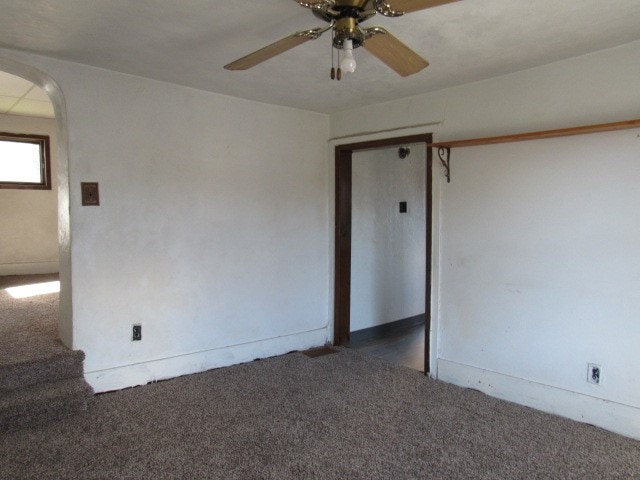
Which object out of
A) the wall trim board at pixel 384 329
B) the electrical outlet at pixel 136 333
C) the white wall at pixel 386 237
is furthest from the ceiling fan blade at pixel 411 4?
the wall trim board at pixel 384 329

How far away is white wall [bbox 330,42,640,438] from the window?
4513 millimetres

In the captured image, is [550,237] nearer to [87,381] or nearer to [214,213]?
[214,213]

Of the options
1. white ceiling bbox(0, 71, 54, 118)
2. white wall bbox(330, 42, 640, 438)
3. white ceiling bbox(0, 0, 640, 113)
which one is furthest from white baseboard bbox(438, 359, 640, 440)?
white ceiling bbox(0, 71, 54, 118)

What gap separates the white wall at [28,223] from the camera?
511 centimetres

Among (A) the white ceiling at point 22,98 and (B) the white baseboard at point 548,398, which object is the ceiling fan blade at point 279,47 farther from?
(A) the white ceiling at point 22,98

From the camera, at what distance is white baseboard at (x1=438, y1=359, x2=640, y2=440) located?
2.42m

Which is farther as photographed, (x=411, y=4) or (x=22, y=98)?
(x=22, y=98)

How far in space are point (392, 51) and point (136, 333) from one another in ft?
8.01

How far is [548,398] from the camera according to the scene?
8.85 ft

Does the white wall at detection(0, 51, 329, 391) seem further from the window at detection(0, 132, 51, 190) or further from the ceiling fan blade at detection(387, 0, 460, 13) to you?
the window at detection(0, 132, 51, 190)

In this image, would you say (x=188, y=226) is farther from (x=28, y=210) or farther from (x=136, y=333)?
(x=28, y=210)

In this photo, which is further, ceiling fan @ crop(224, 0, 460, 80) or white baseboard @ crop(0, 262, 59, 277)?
white baseboard @ crop(0, 262, 59, 277)

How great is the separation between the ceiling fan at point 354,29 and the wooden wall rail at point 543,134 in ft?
3.67

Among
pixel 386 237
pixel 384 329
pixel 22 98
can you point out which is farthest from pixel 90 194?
pixel 384 329
